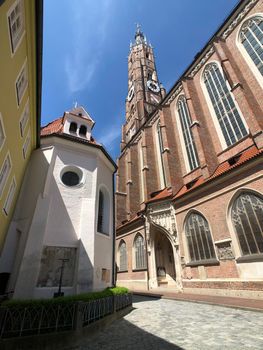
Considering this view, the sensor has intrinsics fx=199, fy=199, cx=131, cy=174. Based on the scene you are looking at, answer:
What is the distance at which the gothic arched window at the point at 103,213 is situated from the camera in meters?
12.1

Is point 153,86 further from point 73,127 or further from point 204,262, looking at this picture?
point 204,262

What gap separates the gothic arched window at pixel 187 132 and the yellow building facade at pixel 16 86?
1502 cm

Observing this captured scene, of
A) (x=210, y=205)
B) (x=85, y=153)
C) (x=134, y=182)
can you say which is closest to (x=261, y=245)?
(x=210, y=205)

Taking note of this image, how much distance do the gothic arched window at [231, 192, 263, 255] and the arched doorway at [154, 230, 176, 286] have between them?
8.60 m

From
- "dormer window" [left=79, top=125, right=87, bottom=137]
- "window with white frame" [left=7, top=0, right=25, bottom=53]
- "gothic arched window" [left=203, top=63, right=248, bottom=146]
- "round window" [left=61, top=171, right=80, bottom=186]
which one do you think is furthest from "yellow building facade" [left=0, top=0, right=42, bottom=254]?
"gothic arched window" [left=203, top=63, right=248, bottom=146]

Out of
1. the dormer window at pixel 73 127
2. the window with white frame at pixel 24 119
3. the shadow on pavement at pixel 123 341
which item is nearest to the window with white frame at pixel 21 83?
the window with white frame at pixel 24 119

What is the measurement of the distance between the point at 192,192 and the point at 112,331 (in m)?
11.3

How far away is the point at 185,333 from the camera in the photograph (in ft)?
18.8

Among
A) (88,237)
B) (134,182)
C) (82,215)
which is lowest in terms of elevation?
(88,237)

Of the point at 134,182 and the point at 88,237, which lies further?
the point at 134,182

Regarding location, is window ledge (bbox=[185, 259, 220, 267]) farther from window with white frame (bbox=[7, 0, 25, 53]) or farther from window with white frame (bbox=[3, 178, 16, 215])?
window with white frame (bbox=[7, 0, 25, 53])

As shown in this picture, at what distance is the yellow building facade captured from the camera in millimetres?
5828

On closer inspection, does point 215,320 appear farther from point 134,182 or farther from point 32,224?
point 134,182

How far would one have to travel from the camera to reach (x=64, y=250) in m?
9.29
